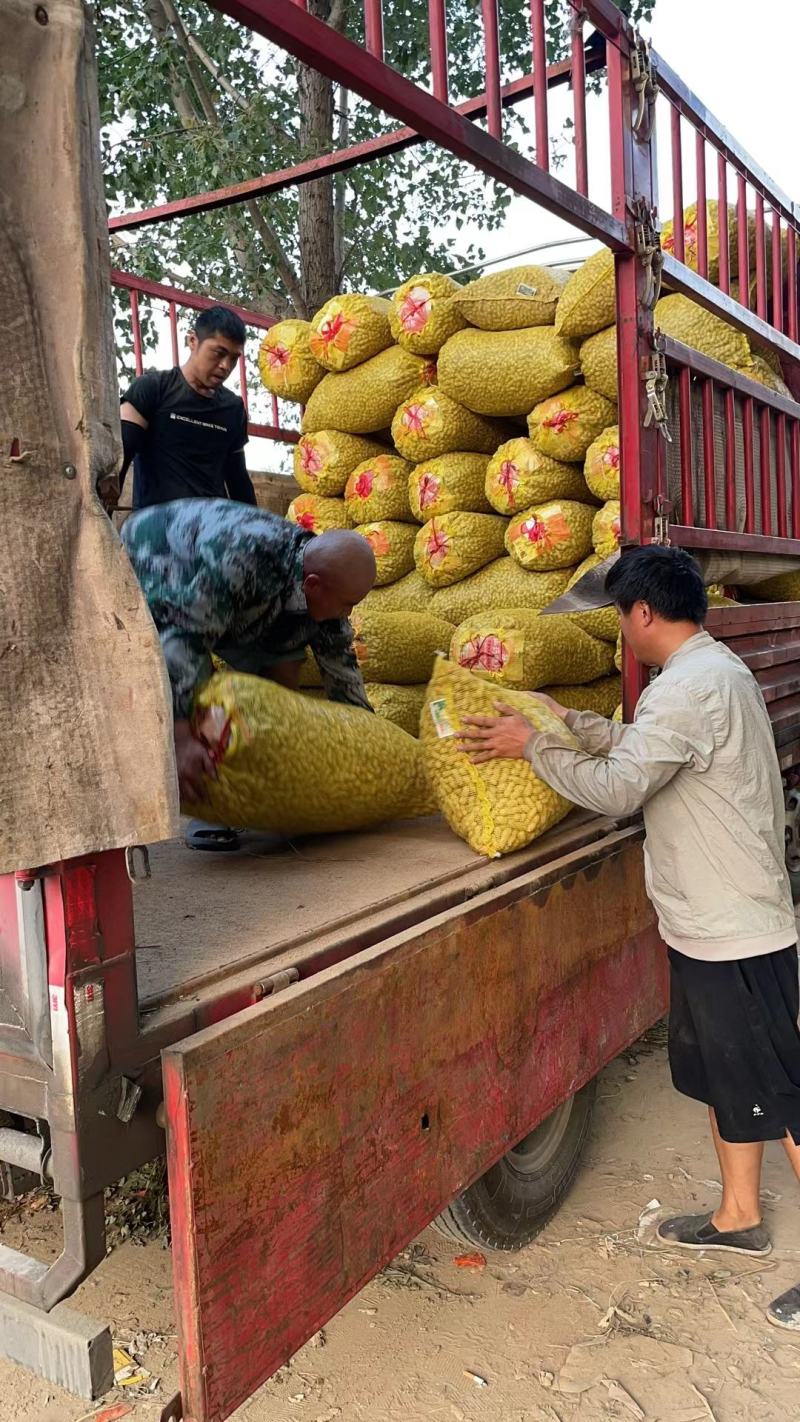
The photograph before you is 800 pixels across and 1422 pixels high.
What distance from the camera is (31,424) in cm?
103

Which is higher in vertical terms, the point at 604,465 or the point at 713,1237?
the point at 604,465

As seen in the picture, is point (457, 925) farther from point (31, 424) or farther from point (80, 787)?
point (31, 424)

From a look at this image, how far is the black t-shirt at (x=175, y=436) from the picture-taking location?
3076 millimetres

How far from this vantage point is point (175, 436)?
3094mm

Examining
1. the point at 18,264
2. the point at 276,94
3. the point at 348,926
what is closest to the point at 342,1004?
the point at 348,926

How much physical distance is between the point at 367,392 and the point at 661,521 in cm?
156

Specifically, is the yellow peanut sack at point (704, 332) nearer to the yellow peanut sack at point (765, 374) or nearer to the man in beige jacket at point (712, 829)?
the yellow peanut sack at point (765, 374)

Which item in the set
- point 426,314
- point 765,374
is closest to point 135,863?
point 426,314

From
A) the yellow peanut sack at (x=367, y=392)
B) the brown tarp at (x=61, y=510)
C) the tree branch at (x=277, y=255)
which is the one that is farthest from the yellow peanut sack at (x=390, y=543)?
the tree branch at (x=277, y=255)

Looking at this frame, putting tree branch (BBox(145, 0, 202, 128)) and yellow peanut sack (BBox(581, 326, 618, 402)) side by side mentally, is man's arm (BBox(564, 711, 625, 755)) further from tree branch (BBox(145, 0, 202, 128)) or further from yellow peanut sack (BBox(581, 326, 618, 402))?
tree branch (BBox(145, 0, 202, 128))

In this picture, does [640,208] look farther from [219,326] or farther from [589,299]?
[219,326]

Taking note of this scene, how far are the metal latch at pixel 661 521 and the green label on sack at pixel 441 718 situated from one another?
0.77 m

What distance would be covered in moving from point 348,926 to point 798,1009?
1.10 m

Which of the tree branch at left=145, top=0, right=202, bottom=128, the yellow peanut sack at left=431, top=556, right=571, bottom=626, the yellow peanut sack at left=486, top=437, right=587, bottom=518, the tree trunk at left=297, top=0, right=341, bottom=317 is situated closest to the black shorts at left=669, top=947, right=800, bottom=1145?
the yellow peanut sack at left=431, top=556, right=571, bottom=626
